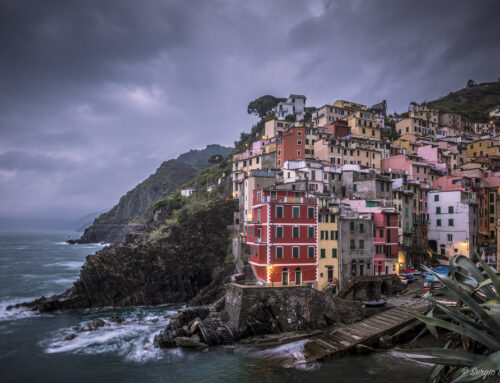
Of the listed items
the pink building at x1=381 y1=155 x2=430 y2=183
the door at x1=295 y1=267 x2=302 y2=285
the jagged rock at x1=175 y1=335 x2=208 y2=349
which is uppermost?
the pink building at x1=381 y1=155 x2=430 y2=183

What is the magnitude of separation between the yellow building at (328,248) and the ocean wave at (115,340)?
2026 centimetres

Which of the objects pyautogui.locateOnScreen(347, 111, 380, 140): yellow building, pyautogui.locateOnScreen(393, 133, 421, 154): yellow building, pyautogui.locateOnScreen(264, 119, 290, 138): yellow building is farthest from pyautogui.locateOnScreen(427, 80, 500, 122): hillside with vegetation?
pyautogui.locateOnScreen(264, 119, 290, 138): yellow building

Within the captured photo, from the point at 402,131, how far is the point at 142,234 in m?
73.1

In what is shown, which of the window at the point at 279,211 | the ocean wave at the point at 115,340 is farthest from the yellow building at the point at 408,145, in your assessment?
the ocean wave at the point at 115,340

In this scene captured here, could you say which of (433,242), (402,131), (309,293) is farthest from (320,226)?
(402,131)

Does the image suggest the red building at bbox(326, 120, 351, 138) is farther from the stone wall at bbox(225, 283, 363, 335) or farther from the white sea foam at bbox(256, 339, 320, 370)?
the white sea foam at bbox(256, 339, 320, 370)

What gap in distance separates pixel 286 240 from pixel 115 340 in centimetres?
2157

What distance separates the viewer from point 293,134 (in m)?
64.6

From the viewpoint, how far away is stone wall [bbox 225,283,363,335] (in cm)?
3238

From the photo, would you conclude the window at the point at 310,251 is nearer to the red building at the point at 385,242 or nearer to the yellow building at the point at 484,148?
the red building at the point at 385,242

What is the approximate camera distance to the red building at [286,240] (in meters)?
37.3

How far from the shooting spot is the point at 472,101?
14050 centimetres

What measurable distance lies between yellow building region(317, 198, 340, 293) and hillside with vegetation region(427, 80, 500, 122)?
335ft

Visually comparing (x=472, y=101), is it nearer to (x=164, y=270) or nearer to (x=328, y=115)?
(x=328, y=115)
